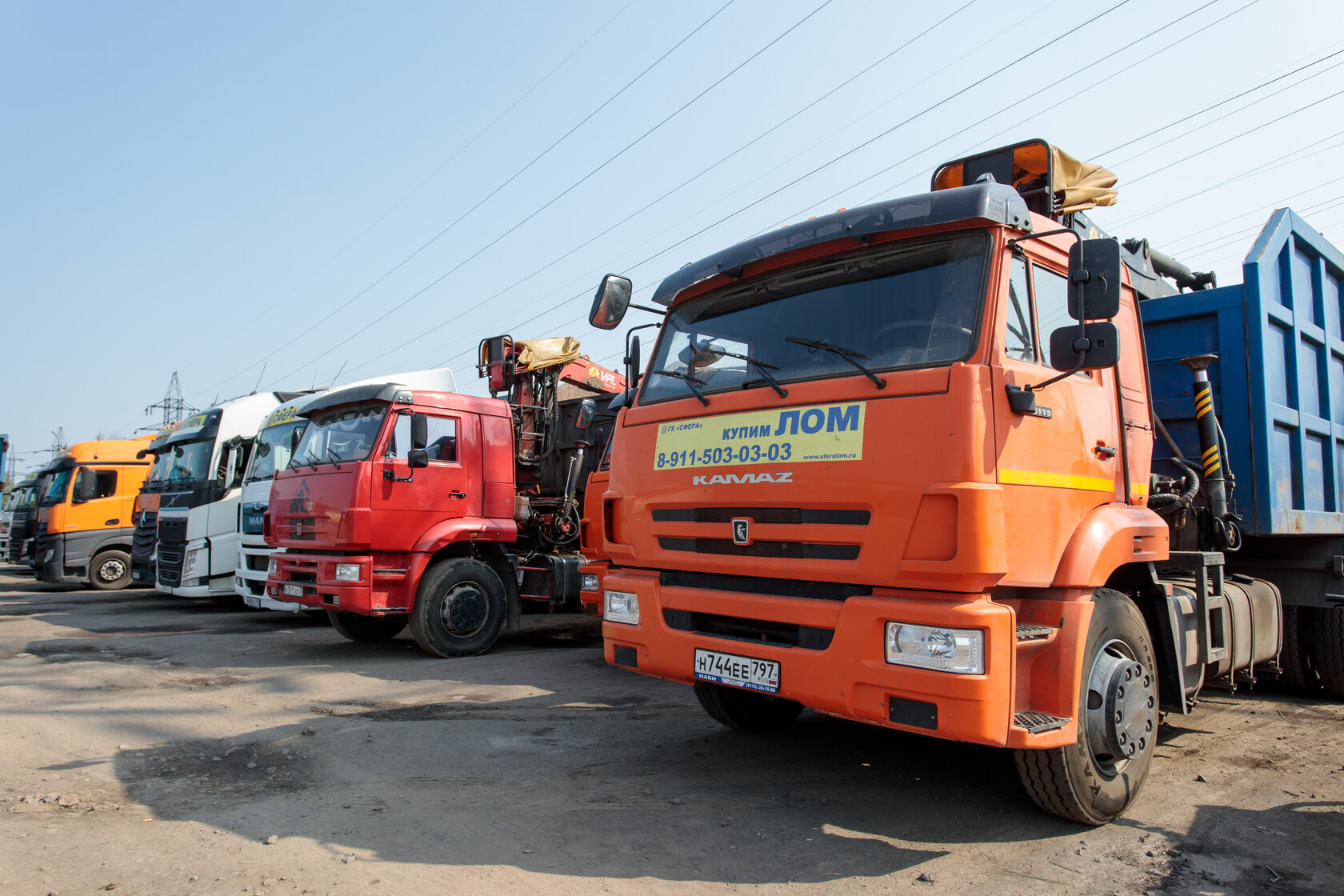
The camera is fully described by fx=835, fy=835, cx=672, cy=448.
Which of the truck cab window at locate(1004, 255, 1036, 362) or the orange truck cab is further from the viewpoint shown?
the orange truck cab

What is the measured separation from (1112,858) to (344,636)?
26.6 ft

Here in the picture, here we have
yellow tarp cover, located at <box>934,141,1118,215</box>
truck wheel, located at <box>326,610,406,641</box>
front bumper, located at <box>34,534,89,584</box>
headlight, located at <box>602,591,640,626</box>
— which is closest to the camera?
headlight, located at <box>602,591,640,626</box>

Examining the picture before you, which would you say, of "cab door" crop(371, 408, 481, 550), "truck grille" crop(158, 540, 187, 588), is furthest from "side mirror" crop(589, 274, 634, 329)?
"truck grille" crop(158, 540, 187, 588)

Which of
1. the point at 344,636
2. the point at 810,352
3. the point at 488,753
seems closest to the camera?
the point at 810,352

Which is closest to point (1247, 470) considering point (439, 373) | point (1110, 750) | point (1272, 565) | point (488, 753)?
point (1272, 565)

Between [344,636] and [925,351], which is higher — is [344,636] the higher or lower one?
the lower one

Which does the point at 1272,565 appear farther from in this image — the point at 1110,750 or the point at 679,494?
the point at 679,494

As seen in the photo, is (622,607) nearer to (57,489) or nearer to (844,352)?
(844,352)

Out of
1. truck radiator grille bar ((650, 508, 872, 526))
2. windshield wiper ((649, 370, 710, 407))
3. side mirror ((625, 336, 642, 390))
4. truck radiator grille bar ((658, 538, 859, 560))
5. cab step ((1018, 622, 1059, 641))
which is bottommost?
cab step ((1018, 622, 1059, 641))

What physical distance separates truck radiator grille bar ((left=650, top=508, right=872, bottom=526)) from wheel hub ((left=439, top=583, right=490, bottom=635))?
4775mm

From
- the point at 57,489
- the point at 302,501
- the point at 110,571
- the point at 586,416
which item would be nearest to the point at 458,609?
the point at 302,501

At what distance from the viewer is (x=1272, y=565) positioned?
223 inches

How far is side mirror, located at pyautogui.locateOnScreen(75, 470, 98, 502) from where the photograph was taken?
15.9 meters

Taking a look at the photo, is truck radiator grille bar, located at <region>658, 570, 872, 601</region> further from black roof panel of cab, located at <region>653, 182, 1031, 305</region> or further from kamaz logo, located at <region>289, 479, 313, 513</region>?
kamaz logo, located at <region>289, 479, 313, 513</region>
